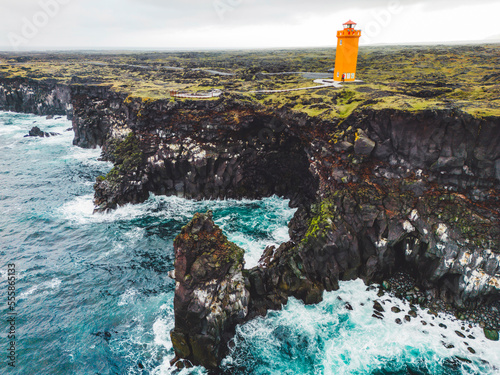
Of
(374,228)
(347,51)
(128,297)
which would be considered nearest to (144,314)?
(128,297)

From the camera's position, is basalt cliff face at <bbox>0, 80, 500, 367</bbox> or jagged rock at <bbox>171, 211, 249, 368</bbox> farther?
basalt cliff face at <bbox>0, 80, 500, 367</bbox>

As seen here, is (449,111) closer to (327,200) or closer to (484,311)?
(327,200)

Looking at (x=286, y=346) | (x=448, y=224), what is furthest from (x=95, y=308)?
(x=448, y=224)

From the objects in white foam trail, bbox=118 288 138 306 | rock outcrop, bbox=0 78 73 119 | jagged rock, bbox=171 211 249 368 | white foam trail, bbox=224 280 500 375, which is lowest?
white foam trail, bbox=224 280 500 375

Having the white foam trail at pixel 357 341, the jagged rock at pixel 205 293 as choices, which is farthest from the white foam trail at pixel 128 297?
the white foam trail at pixel 357 341

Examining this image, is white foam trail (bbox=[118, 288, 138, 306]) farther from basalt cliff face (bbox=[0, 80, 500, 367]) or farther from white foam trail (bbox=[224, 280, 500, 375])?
white foam trail (bbox=[224, 280, 500, 375])

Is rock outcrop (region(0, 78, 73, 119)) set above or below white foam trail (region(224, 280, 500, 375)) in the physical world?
above

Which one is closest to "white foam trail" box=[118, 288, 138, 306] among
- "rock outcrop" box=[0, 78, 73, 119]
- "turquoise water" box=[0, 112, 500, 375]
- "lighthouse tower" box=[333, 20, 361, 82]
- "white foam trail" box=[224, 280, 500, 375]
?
"turquoise water" box=[0, 112, 500, 375]
